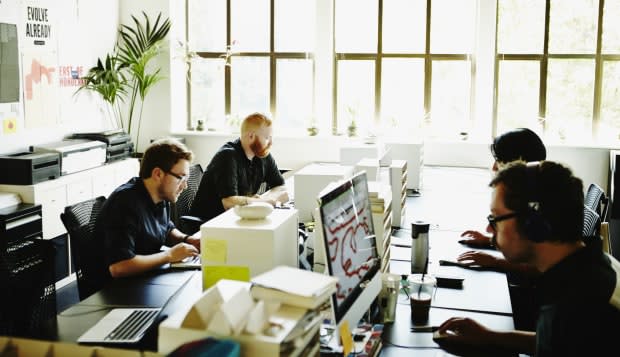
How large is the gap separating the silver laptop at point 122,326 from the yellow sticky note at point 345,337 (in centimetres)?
63

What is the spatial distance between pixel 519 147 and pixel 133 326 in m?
2.04

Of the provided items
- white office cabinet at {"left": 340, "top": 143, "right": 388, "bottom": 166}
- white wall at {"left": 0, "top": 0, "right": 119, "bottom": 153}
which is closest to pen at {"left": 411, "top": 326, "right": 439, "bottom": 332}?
white office cabinet at {"left": 340, "top": 143, "right": 388, "bottom": 166}

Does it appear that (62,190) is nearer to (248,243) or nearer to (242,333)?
(248,243)

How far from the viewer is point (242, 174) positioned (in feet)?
13.6

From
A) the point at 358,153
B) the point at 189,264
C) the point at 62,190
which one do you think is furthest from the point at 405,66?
the point at 189,264

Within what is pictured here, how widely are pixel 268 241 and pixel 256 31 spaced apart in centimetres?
541

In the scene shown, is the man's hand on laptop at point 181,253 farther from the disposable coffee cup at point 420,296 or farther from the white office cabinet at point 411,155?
the white office cabinet at point 411,155

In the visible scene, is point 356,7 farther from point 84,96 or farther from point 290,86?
point 84,96

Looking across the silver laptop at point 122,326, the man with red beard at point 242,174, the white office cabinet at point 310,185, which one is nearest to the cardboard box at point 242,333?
the silver laptop at point 122,326

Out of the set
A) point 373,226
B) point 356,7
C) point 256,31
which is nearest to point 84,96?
point 256,31

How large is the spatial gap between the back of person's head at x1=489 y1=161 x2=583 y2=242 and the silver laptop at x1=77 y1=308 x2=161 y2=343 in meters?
1.17

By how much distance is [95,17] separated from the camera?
6223 mm

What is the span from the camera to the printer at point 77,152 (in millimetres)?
4992

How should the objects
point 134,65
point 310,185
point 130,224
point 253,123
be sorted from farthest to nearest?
1. point 134,65
2. point 253,123
3. point 310,185
4. point 130,224
